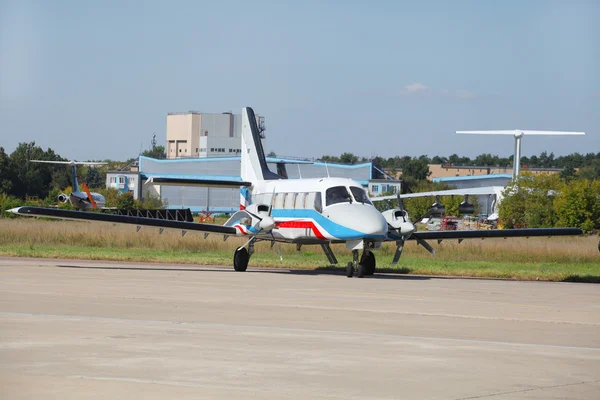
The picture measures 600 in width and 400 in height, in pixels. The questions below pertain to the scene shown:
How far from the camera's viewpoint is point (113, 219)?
26.8 metres

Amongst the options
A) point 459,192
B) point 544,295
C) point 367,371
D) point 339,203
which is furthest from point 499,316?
point 459,192

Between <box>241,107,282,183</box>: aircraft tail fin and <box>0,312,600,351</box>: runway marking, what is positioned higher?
<box>241,107,282,183</box>: aircraft tail fin

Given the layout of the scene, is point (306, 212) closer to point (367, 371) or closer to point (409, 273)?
point (409, 273)

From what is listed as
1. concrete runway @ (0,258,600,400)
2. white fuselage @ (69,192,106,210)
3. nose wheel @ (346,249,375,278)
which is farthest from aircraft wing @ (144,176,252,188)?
white fuselage @ (69,192,106,210)

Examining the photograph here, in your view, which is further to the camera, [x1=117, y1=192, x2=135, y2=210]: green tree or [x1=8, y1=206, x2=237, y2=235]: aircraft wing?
[x1=117, y1=192, x2=135, y2=210]: green tree

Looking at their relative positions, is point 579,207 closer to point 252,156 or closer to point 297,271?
point 252,156

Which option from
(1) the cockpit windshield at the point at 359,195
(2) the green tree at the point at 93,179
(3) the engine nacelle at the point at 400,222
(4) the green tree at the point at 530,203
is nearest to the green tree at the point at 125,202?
(4) the green tree at the point at 530,203

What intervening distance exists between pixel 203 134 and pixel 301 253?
114m

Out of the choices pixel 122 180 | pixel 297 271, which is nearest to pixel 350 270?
pixel 297 271

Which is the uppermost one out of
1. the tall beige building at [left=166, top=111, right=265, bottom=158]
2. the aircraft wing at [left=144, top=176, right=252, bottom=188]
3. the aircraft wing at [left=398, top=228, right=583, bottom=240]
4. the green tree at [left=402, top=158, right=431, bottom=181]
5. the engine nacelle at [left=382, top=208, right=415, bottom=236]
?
the tall beige building at [left=166, top=111, right=265, bottom=158]

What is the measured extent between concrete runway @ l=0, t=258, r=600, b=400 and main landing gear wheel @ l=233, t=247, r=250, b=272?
770 cm

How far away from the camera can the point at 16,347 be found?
10.2 meters

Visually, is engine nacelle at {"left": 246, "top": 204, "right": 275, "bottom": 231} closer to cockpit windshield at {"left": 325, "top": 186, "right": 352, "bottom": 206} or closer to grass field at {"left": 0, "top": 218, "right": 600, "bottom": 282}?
cockpit windshield at {"left": 325, "top": 186, "right": 352, "bottom": 206}

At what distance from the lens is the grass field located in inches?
1243
